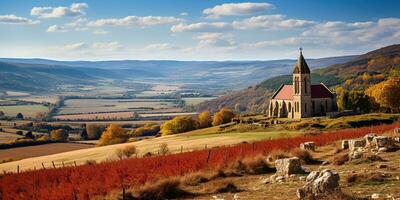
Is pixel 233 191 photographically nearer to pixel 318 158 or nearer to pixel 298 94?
pixel 318 158

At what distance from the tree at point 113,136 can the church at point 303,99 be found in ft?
132

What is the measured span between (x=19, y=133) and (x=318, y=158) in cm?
11651

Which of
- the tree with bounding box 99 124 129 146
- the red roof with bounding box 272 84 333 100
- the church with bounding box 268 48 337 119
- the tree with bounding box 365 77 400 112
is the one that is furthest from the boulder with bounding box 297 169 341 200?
the tree with bounding box 99 124 129 146

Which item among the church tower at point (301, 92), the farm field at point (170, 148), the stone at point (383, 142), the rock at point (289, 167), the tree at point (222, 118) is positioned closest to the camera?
the rock at point (289, 167)

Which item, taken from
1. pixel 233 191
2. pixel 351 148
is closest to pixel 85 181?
pixel 233 191

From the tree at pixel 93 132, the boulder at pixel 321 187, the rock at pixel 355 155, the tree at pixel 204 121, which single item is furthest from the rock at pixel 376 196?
the tree at pixel 93 132

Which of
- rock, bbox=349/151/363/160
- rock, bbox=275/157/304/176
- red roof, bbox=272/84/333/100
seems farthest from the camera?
red roof, bbox=272/84/333/100

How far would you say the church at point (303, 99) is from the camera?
347 feet

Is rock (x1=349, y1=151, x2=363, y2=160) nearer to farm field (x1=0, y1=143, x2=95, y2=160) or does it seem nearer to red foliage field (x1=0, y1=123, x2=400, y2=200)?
red foliage field (x1=0, y1=123, x2=400, y2=200)

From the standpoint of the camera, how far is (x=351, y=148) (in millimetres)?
25547

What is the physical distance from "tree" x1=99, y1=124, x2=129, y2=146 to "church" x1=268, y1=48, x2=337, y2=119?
40.3 meters

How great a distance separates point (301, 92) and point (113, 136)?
49.1 m

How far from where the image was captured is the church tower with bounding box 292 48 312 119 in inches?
4146

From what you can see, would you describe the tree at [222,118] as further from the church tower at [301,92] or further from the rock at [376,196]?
the rock at [376,196]
